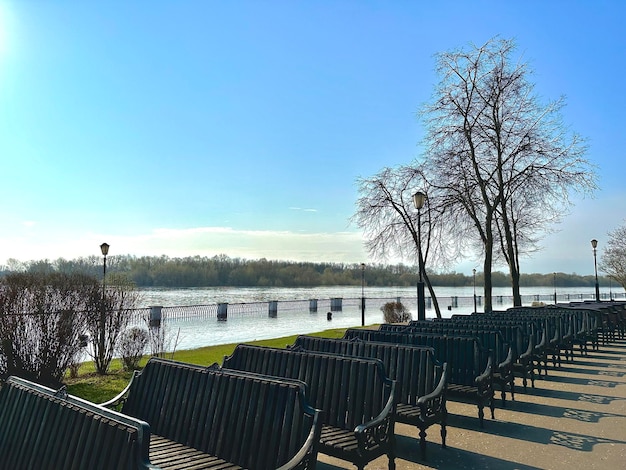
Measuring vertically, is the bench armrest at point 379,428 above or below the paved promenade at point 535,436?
above

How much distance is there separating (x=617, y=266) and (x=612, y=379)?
3205 cm

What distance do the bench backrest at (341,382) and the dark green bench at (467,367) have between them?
2.14 meters

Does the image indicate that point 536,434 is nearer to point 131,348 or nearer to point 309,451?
point 309,451

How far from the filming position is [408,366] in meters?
5.81

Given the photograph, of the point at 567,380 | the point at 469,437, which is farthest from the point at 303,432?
the point at 567,380

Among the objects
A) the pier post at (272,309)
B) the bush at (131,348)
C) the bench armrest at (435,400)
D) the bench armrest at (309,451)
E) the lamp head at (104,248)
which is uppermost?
the lamp head at (104,248)

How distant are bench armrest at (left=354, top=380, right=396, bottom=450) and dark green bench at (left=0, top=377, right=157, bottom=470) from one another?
2.03 metres

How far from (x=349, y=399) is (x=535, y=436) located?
2813 millimetres

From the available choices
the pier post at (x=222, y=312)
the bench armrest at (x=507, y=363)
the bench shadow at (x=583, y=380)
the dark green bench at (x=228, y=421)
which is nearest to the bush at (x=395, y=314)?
the pier post at (x=222, y=312)

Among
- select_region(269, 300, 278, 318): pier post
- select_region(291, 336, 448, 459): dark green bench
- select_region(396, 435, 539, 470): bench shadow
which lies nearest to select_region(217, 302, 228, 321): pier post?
select_region(269, 300, 278, 318): pier post

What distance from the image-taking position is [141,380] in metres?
4.77

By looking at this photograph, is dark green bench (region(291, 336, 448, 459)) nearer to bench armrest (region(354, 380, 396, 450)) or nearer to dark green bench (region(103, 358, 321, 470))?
bench armrest (region(354, 380, 396, 450))

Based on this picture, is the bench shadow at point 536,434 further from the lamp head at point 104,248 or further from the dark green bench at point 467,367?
the lamp head at point 104,248

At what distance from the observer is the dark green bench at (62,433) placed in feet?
9.14
